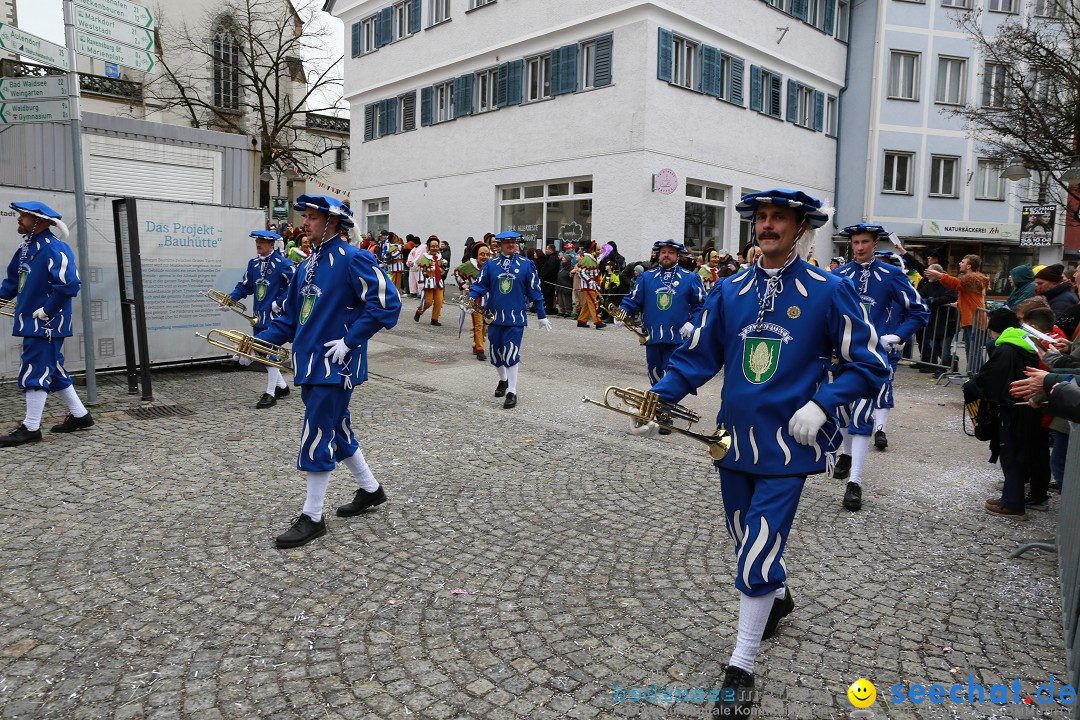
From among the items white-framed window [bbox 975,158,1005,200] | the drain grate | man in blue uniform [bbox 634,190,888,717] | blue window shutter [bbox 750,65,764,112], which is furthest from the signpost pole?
white-framed window [bbox 975,158,1005,200]

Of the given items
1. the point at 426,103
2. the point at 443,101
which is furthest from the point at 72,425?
the point at 426,103

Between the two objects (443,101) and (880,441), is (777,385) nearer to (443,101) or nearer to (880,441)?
(880,441)

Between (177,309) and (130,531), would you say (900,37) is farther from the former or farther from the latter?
(130,531)

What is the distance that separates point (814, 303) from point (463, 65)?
24.8 metres

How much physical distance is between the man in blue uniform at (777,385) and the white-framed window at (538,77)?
68.5 feet

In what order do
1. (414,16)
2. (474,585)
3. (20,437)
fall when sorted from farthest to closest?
(414,16) → (20,437) → (474,585)

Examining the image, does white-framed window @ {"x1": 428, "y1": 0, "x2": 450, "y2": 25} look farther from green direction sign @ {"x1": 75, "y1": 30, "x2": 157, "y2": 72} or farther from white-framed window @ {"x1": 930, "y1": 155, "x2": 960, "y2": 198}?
green direction sign @ {"x1": 75, "y1": 30, "x2": 157, "y2": 72}

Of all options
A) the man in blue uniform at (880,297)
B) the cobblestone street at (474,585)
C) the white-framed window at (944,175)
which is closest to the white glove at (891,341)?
the man in blue uniform at (880,297)

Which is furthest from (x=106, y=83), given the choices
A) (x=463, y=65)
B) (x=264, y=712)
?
(x=264, y=712)

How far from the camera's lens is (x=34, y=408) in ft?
23.0

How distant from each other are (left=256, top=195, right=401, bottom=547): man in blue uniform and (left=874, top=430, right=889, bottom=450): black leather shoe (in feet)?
17.5

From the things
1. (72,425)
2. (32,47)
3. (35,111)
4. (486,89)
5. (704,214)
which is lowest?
(72,425)

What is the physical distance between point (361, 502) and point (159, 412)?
163 inches

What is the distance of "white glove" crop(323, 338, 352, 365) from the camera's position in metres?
4.77
